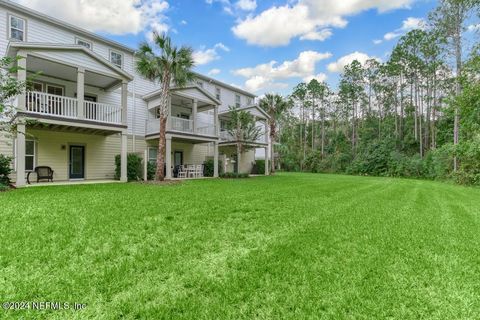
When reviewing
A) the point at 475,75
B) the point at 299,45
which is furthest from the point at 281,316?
the point at 299,45

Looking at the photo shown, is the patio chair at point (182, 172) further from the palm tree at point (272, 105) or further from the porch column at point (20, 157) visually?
the palm tree at point (272, 105)

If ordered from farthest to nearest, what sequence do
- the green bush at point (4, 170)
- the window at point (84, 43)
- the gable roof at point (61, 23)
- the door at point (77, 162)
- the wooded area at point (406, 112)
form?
the wooded area at point (406, 112), the window at point (84, 43), the door at point (77, 162), the gable roof at point (61, 23), the green bush at point (4, 170)

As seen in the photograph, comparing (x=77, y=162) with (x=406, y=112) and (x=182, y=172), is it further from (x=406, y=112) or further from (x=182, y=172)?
(x=406, y=112)

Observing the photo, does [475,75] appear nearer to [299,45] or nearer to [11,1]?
[299,45]

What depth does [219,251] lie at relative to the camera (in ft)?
12.2

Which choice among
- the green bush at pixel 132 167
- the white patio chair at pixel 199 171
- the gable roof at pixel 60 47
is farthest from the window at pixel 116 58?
the white patio chair at pixel 199 171

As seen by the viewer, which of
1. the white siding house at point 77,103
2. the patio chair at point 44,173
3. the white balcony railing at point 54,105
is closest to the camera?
the white siding house at point 77,103

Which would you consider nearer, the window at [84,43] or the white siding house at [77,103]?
the white siding house at [77,103]

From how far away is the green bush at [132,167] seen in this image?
1459cm

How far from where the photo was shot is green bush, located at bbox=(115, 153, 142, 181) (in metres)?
14.6

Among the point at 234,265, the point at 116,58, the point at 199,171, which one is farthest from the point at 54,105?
the point at 234,265

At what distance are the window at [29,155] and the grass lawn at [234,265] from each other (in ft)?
28.1

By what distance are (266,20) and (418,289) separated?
67.9 ft

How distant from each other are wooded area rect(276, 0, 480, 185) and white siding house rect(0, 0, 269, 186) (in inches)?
656
